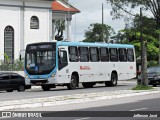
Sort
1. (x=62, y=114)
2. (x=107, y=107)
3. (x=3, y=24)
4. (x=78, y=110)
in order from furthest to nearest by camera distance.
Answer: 1. (x=3, y=24)
2. (x=107, y=107)
3. (x=78, y=110)
4. (x=62, y=114)

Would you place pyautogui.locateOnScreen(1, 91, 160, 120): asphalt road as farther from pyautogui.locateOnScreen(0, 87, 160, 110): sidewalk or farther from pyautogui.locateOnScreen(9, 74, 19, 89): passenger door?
pyautogui.locateOnScreen(9, 74, 19, 89): passenger door

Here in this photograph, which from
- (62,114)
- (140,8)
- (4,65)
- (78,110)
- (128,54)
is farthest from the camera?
(4,65)

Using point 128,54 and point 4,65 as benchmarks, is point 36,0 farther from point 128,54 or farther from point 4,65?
point 128,54

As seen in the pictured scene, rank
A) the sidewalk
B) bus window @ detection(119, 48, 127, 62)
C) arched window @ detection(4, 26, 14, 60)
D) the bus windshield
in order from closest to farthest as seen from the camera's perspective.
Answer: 1. the sidewalk
2. the bus windshield
3. bus window @ detection(119, 48, 127, 62)
4. arched window @ detection(4, 26, 14, 60)

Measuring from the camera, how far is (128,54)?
40219 mm

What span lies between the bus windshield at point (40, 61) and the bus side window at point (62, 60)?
392mm

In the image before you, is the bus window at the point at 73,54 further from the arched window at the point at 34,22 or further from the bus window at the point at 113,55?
the arched window at the point at 34,22

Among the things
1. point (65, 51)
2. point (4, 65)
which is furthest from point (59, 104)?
point (4, 65)

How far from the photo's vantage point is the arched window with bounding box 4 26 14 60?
5494 centimetres

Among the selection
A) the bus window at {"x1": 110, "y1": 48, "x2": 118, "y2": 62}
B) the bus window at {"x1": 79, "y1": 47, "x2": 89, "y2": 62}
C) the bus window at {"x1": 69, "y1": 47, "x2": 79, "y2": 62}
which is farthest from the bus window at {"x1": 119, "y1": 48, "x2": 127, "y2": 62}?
the bus window at {"x1": 69, "y1": 47, "x2": 79, "y2": 62}

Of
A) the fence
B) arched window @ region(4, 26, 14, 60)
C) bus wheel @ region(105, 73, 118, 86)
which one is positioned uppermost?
arched window @ region(4, 26, 14, 60)

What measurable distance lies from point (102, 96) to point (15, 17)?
3273 cm

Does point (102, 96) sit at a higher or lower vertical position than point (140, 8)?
lower

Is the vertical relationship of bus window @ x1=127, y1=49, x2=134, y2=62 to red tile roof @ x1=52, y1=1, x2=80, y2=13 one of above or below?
below
